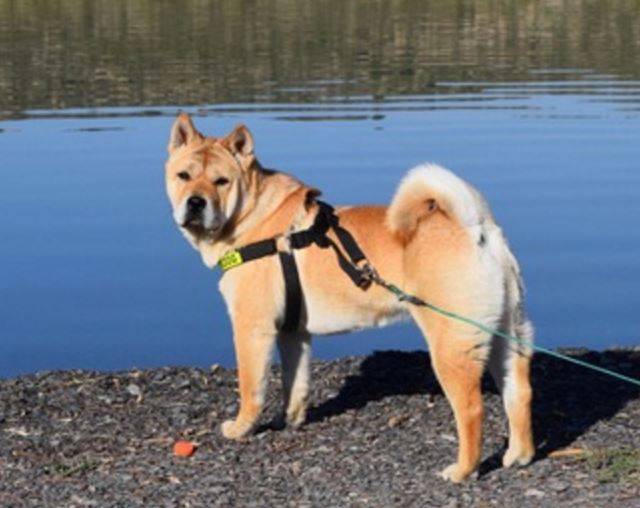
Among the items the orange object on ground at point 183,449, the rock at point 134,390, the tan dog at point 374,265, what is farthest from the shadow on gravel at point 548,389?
the rock at point 134,390

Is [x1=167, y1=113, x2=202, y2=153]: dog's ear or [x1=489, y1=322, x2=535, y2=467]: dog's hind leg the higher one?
[x1=167, y1=113, x2=202, y2=153]: dog's ear

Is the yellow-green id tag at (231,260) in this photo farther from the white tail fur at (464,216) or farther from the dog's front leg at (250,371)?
the white tail fur at (464,216)

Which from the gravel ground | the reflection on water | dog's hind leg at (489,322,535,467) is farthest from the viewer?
the reflection on water

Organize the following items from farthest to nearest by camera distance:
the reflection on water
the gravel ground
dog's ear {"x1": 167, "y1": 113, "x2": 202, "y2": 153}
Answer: the reflection on water < dog's ear {"x1": 167, "y1": 113, "x2": 202, "y2": 153} < the gravel ground

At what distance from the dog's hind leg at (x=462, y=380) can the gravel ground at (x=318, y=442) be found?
0.11 m

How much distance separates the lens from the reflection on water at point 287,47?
1270 inches

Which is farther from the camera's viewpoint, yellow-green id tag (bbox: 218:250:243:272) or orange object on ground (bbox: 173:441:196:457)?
yellow-green id tag (bbox: 218:250:243:272)

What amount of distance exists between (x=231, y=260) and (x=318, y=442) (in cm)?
109

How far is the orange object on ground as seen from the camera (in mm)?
8523

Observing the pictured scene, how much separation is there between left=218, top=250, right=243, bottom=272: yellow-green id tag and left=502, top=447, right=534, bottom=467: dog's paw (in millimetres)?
1775

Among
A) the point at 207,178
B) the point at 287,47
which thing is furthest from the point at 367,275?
the point at 287,47

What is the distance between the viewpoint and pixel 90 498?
7.80 m

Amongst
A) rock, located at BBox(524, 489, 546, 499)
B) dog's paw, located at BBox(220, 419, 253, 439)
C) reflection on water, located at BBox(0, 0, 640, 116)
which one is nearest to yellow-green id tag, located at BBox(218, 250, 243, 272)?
dog's paw, located at BBox(220, 419, 253, 439)

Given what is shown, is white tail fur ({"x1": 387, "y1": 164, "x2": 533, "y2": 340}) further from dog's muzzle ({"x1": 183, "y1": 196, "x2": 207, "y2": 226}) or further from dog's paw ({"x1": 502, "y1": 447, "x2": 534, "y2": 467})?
dog's muzzle ({"x1": 183, "y1": 196, "x2": 207, "y2": 226})
